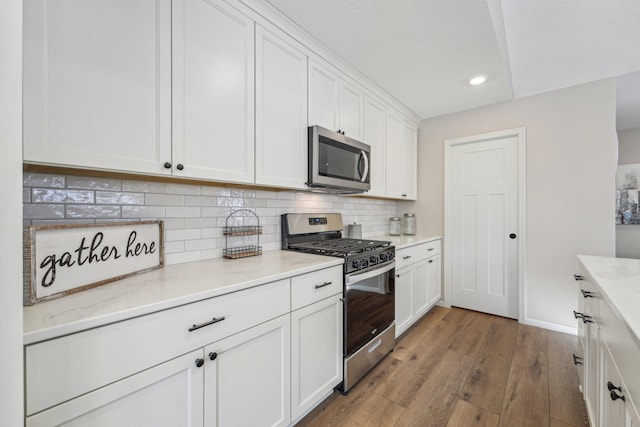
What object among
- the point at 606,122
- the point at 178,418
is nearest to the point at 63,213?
the point at 178,418

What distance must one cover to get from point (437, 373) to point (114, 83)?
100 inches

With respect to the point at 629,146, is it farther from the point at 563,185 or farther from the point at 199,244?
the point at 199,244

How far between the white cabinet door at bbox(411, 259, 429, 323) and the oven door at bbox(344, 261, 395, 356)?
0.55m

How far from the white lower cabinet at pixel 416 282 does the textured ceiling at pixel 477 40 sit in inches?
61.8

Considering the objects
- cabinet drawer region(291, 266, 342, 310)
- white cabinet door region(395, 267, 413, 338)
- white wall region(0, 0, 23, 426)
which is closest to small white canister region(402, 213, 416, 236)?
white cabinet door region(395, 267, 413, 338)

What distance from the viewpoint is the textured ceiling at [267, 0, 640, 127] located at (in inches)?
63.8

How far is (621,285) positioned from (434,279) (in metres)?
A: 2.14

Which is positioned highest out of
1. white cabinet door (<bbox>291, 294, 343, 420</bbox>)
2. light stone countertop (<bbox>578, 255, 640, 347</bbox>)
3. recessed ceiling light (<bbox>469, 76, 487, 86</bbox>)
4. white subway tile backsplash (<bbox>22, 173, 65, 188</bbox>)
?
recessed ceiling light (<bbox>469, 76, 487, 86</bbox>)

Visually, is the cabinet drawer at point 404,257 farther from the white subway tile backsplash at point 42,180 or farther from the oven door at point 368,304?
the white subway tile backsplash at point 42,180

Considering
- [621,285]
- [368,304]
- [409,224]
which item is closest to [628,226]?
[409,224]

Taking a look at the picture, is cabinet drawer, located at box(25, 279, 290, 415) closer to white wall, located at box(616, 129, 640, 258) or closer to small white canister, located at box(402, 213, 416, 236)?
small white canister, located at box(402, 213, 416, 236)

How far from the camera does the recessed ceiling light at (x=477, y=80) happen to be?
94.2 inches

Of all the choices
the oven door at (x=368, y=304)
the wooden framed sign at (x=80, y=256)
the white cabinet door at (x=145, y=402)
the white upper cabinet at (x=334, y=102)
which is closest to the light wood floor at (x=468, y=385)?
the oven door at (x=368, y=304)

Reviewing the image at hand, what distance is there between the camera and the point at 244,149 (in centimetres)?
152
